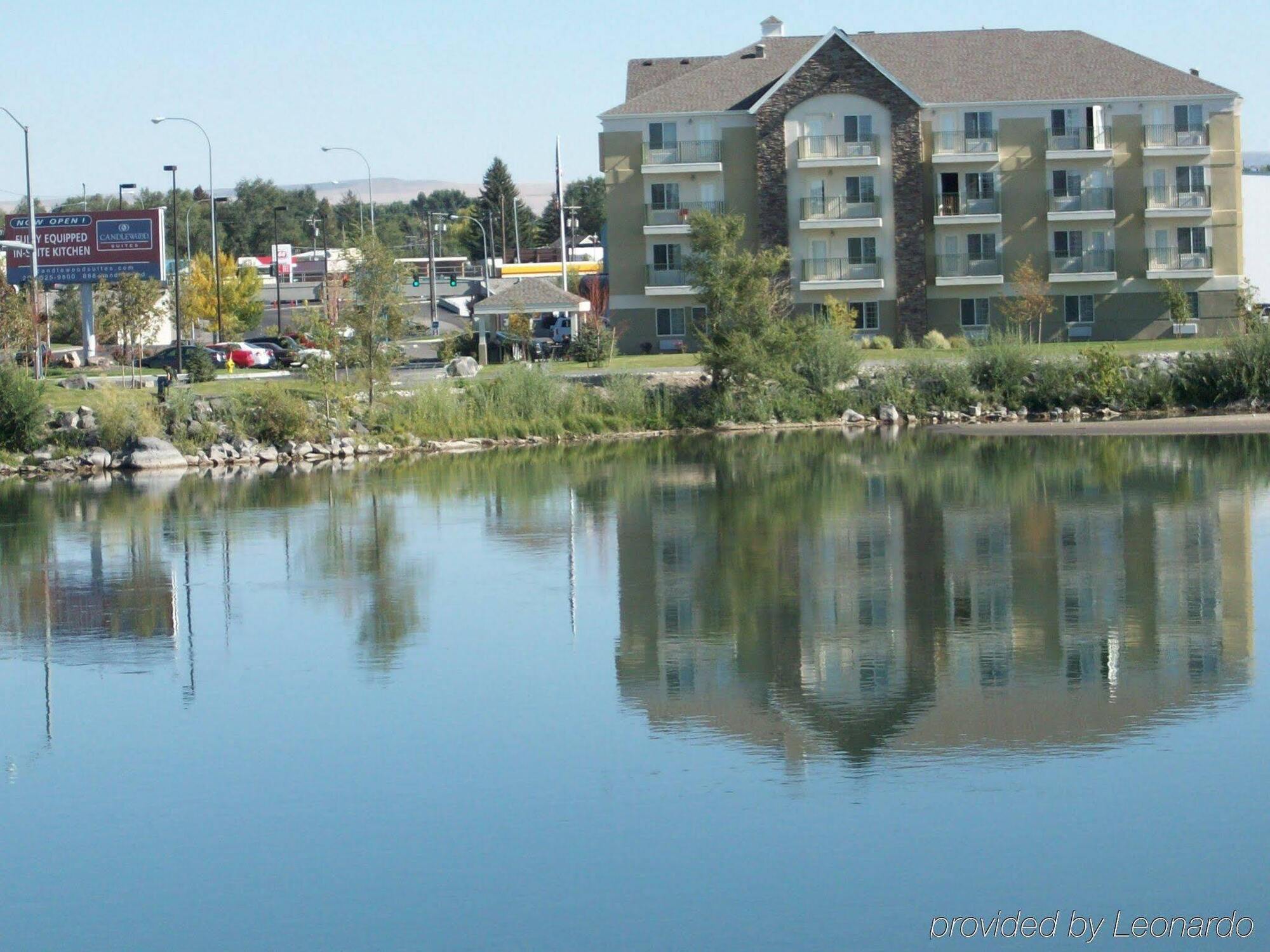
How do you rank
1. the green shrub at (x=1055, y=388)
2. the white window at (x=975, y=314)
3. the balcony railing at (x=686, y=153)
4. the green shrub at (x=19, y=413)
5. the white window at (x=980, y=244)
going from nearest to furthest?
the green shrub at (x=19, y=413) < the green shrub at (x=1055, y=388) < the balcony railing at (x=686, y=153) < the white window at (x=980, y=244) < the white window at (x=975, y=314)

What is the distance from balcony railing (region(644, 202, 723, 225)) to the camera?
73.3m

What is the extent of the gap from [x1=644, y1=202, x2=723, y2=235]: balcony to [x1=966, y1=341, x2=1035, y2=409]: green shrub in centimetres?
1925

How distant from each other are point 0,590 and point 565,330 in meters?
57.5

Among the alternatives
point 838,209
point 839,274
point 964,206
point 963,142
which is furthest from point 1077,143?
point 839,274

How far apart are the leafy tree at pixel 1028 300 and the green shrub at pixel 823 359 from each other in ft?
48.2

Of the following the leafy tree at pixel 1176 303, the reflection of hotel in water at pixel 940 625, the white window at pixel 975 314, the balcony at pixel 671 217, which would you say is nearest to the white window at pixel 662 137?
the balcony at pixel 671 217

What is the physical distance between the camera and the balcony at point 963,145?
7269 centimetres

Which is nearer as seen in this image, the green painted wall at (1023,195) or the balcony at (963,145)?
the balcony at (963,145)

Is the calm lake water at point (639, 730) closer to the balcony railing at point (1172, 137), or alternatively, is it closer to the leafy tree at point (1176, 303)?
the leafy tree at point (1176, 303)

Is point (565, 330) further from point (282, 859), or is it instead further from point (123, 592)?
point (282, 859)

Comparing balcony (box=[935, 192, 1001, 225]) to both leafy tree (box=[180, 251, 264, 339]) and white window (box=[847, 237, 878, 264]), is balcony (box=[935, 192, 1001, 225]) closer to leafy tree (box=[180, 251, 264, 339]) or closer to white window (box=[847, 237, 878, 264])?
white window (box=[847, 237, 878, 264])

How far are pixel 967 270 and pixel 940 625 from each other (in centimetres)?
5590

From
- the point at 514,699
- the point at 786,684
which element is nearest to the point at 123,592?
the point at 514,699

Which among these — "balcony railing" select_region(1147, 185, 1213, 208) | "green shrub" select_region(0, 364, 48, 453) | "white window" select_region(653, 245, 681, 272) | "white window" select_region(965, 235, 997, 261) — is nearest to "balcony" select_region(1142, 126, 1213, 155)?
"balcony railing" select_region(1147, 185, 1213, 208)
